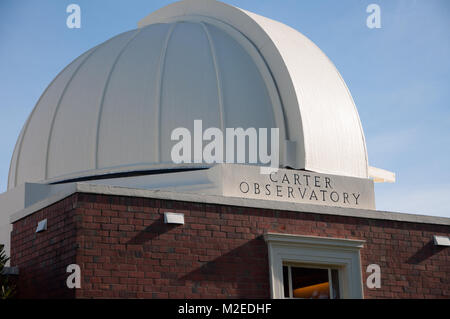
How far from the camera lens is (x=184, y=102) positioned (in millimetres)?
16312

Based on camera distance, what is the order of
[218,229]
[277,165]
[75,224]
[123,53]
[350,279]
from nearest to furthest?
[75,224]
[218,229]
[350,279]
[277,165]
[123,53]

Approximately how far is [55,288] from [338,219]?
16.8 feet

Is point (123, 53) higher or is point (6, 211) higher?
point (123, 53)

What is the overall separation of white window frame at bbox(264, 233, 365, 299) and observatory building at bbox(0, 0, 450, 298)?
25 millimetres

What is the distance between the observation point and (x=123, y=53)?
58.0 ft

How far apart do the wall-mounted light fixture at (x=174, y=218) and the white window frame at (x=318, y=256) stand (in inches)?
61.3

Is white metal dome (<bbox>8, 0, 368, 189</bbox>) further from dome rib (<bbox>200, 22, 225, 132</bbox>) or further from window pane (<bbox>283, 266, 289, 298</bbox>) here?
window pane (<bbox>283, 266, 289, 298</bbox>)

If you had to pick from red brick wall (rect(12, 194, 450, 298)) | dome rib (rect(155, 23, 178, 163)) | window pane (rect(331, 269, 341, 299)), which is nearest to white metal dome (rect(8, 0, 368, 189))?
dome rib (rect(155, 23, 178, 163))

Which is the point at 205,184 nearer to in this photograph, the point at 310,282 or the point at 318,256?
the point at 318,256

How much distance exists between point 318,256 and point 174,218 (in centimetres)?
277

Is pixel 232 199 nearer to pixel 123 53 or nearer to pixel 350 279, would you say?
pixel 350 279

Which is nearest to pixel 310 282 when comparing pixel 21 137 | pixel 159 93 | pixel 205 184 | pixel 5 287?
pixel 205 184

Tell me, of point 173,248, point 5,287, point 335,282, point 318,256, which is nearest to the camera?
point 173,248

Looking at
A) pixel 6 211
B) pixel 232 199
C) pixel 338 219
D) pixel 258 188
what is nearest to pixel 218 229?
pixel 232 199
